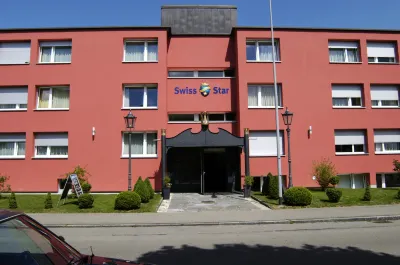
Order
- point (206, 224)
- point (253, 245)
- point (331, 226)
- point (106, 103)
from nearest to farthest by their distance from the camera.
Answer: point (253, 245) < point (331, 226) < point (206, 224) < point (106, 103)

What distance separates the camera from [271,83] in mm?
20750

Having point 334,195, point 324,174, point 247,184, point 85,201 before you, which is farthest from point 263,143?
point 85,201

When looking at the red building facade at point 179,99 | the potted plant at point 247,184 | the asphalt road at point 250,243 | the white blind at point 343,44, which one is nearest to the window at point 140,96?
the red building facade at point 179,99

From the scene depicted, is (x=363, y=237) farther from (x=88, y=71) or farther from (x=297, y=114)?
(x=88, y=71)

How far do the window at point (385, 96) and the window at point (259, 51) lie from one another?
7188mm

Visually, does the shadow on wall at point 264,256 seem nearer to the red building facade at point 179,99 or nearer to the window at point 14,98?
the red building facade at point 179,99

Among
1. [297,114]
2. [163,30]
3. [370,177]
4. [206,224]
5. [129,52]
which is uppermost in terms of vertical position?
[163,30]

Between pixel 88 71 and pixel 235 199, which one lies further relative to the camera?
pixel 88 71

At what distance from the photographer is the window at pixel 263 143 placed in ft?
65.8

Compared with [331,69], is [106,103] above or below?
below

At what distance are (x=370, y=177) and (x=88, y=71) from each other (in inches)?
769

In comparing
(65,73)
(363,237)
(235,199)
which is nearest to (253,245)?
(363,237)

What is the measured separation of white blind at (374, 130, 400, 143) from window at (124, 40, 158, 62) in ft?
51.7

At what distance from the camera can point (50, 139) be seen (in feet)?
65.2
